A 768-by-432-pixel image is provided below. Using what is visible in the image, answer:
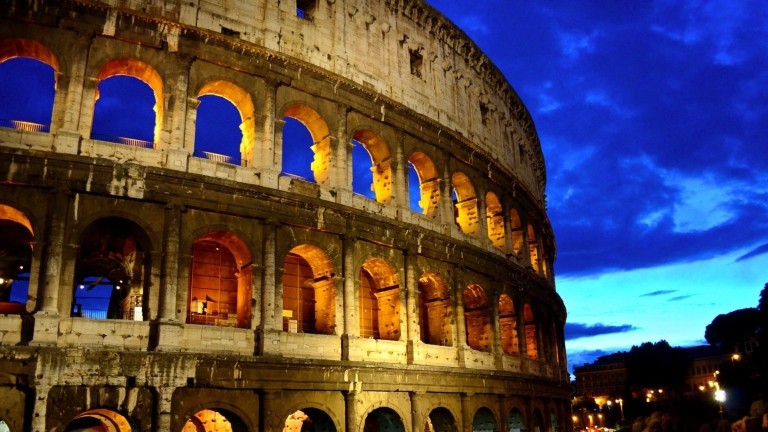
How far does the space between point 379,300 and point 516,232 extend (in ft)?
29.2

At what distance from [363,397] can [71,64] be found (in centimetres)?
976

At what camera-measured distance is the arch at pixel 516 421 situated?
21094 millimetres

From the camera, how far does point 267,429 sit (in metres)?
13.8

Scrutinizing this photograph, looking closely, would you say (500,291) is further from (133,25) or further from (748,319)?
(748,319)

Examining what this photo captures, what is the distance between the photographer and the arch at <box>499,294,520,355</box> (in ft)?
Result: 72.7

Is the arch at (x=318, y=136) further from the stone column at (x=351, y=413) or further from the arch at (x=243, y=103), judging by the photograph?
the stone column at (x=351, y=413)

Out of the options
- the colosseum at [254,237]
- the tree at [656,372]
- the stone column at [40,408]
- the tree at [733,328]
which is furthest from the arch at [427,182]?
the tree at [656,372]

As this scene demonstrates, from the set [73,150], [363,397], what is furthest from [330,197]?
[73,150]

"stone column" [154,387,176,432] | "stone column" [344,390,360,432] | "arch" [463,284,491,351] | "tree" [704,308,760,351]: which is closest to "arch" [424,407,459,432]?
"arch" [463,284,491,351]

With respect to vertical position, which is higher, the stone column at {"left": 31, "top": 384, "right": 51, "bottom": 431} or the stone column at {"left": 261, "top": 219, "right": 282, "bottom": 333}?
the stone column at {"left": 261, "top": 219, "right": 282, "bottom": 333}

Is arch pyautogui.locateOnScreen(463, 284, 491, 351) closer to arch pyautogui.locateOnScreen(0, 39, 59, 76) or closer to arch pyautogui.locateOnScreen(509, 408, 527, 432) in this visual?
arch pyautogui.locateOnScreen(509, 408, 527, 432)

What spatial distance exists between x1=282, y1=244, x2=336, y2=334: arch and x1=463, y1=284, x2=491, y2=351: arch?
5350 millimetres

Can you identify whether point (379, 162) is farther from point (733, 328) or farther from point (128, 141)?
point (733, 328)

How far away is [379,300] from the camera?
17.9 meters
